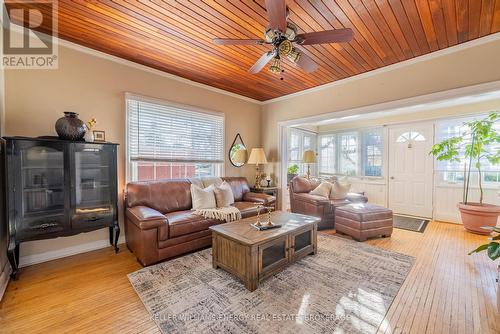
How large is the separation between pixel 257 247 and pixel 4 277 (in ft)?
8.22

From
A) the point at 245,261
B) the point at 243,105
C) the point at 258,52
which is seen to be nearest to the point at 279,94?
the point at 243,105

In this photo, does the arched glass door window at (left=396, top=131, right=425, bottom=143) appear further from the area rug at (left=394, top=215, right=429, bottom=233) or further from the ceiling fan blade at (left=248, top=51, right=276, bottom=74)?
the ceiling fan blade at (left=248, top=51, right=276, bottom=74)

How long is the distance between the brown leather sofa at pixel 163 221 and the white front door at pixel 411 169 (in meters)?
3.66

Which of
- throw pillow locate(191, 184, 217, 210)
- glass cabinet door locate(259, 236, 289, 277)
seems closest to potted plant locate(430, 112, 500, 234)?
glass cabinet door locate(259, 236, 289, 277)

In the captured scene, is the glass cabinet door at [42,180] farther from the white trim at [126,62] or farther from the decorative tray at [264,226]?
the decorative tray at [264,226]

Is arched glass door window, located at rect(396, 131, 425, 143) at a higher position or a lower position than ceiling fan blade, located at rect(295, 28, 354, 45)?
lower

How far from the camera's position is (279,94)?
4652 mm

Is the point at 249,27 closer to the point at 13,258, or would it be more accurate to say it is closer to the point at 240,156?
the point at 240,156

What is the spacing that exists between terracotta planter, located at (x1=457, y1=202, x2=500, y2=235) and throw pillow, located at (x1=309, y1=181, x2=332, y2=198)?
7.74 ft

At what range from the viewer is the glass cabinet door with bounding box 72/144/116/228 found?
254cm

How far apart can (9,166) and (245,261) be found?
256cm

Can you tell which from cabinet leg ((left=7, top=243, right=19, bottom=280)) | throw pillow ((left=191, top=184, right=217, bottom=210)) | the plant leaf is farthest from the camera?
throw pillow ((left=191, top=184, right=217, bottom=210))

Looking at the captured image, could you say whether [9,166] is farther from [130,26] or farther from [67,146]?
[130,26]

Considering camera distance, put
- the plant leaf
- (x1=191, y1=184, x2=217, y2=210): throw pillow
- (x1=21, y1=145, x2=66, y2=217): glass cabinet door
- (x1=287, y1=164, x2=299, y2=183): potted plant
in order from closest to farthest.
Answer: the plant leaf
(x1=21, y1=145, x2=66, y2=217): glass cabinet door
(x1=191, y1=184, x2=217, y2=210): throw pillow
(x1=287, y1=164, x2=299, y2=183): potted plant
